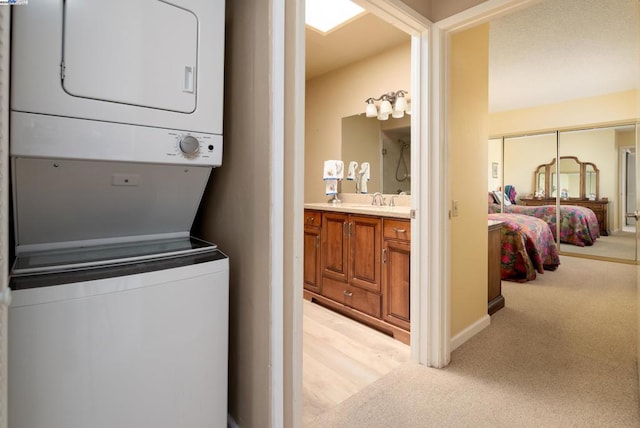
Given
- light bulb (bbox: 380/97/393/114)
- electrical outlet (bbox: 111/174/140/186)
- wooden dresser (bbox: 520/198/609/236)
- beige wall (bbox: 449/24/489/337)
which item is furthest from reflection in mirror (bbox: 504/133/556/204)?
electrical outlet (bbox: 111/174/140/186)

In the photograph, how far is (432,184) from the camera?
6.30ft

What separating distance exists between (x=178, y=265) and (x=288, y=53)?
776mm

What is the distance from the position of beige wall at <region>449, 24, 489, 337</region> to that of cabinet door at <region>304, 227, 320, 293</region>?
1.18 meters

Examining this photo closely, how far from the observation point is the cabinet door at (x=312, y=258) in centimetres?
290

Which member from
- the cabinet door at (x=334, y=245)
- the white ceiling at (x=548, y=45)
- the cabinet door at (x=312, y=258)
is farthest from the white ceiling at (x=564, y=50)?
the cabinet door at (x=312, y=258)

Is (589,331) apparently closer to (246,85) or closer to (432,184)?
(432,184)

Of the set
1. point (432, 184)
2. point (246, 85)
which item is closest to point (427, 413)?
point (432, 184)

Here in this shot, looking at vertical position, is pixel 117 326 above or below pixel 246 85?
below

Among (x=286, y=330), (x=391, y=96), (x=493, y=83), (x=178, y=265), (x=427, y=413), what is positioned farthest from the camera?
(x=493, y=83)

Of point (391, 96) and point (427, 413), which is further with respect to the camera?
point (391, 96)

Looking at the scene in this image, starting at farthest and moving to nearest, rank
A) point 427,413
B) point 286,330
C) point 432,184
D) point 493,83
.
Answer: point 493,83
point 432,184
point 427,413
point 286,330

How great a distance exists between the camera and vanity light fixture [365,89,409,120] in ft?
9.84

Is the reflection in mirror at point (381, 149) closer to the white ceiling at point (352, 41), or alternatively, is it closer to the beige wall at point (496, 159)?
the white ceiling at point (352, 41)

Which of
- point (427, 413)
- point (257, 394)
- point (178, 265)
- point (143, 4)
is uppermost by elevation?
point (143, 4)
